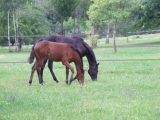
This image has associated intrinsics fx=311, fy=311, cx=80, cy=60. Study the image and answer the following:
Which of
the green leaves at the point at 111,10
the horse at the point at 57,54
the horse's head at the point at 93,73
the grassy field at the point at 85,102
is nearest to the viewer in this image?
the grassy field at the point at 85,102

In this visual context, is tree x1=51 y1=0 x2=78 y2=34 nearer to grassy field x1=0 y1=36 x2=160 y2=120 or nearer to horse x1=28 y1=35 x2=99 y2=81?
horse x1=28 y1=35 x2=99 y2=81

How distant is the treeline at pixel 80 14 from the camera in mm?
27109

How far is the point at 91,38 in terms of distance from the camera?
28.3m

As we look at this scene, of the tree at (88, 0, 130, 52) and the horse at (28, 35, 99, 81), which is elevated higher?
the tree at (88, 0, 130, 52)

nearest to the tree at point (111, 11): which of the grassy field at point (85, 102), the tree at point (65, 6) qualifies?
the tree at point (65, 6)

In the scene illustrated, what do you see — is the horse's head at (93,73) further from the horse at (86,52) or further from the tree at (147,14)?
the tree at (147,14)

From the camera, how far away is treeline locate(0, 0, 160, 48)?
88.9 ft

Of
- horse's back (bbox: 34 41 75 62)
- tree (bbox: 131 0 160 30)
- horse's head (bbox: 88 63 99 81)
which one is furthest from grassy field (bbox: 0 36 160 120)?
tree (bbox: 131 0 160 30)

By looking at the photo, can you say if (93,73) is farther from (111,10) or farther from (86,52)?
(111,10)

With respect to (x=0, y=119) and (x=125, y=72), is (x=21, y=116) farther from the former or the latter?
(x=125, y=72)

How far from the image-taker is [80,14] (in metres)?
45.1

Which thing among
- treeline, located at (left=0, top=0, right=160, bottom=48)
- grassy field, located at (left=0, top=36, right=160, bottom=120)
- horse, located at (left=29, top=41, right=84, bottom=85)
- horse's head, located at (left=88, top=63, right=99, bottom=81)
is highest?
treeline, located at (left=0, top=0, right=160, bottom=48)

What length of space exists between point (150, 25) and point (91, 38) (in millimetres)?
10507

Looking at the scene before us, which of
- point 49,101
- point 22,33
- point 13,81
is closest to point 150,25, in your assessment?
point 22,33
